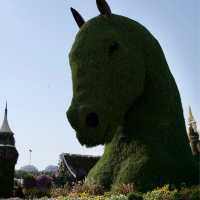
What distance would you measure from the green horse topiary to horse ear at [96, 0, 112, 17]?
39cm

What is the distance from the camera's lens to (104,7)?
13.1 meters

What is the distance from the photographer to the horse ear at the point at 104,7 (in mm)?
13055

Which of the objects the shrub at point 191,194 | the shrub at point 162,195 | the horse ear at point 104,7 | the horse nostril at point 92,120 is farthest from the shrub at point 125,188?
the horse ear at point 104,7

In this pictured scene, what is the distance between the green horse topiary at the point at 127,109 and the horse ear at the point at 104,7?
39cm

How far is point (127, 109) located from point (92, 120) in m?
1.17

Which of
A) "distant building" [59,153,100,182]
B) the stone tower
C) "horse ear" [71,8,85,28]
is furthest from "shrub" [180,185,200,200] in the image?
"distant building" [59,153,100,182]

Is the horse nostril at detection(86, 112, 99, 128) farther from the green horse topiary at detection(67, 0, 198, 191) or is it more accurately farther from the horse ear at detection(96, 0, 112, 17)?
the horse ear at detection(96, 0, 112, 17)

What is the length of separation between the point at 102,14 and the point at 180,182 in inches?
215

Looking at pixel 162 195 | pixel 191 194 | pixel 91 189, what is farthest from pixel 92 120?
pixel 191 194

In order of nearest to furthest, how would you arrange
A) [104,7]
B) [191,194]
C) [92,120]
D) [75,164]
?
[191,194] < [92,120] < [104,7] < [75,164]

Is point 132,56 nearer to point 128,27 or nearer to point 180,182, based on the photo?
point 128,27

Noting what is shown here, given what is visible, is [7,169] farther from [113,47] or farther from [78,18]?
[113,47]

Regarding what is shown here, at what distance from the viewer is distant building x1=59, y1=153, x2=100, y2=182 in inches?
997

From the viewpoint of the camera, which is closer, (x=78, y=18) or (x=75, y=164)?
(x=78, y=18)
